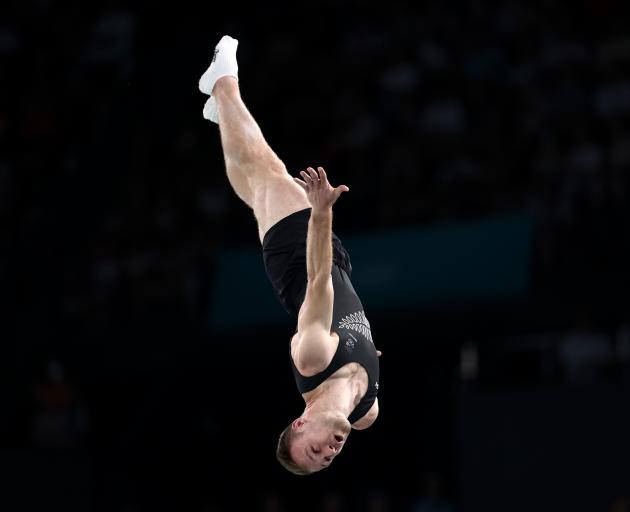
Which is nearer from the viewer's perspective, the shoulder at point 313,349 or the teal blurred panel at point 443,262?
the shoulder at point 313,349

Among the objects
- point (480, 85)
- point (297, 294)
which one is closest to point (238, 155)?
point (297, 294)

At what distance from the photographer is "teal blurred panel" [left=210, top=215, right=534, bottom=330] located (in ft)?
51.8

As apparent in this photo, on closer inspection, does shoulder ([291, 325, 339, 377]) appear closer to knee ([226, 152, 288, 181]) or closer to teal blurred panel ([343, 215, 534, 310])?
knee ([226, 152, 288, 181])

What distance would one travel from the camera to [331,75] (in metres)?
18.8

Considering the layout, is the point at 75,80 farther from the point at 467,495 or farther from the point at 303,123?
the point at 467,495

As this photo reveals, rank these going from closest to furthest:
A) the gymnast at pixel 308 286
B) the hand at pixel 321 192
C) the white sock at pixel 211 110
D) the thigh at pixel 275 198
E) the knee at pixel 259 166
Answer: the hand at pixel 321 192 < the gymnast at pixel 308 286 < the thigh at pixel 275 198 < the knee at pixel 259 166 < the white sock at pixel 211 110

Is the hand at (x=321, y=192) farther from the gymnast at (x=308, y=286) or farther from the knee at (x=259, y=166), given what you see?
the knee at (x=259, y=166)

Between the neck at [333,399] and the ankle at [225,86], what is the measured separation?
9.91ft

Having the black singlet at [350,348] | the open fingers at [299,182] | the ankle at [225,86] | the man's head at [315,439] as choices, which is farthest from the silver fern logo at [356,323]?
the ankle at [225,86]

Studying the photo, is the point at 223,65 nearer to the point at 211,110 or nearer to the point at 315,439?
the point at 211,110

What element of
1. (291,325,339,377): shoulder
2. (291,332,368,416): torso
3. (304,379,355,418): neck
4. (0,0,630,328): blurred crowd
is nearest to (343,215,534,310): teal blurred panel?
(0,0,630,328): blurred crowd

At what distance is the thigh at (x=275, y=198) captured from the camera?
998cm

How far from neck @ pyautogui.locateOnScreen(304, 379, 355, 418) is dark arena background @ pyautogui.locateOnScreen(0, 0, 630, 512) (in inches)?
285

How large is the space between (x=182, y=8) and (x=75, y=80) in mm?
2695
